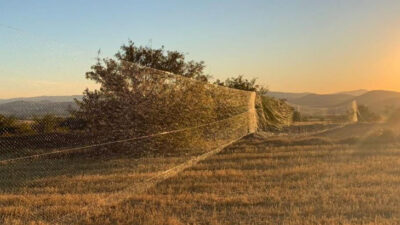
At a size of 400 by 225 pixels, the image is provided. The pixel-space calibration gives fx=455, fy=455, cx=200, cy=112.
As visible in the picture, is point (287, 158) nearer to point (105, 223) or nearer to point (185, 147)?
point (185, 147)

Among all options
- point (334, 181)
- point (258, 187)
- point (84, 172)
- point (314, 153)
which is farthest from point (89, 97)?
point (314, 153)

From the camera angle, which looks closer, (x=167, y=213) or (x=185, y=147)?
(x=167, y=213)

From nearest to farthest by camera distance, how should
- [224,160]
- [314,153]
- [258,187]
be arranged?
1. [258,187]
2. [224,160]
3. [314,153]

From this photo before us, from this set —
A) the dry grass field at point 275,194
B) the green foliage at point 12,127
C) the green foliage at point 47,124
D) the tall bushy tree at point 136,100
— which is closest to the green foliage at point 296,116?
the tall bushy tree at point 136,100

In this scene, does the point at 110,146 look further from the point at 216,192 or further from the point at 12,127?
the point at 12,127

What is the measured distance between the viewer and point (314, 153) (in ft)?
41.6

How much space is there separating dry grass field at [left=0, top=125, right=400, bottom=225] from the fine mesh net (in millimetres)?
36

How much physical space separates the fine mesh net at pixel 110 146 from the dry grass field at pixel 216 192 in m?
0.04

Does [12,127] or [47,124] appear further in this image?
[47,124]

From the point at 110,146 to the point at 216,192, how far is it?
253 cm

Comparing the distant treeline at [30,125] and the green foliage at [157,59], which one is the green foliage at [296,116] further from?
the distant treeline at [30,125]

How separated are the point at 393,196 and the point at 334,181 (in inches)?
54.8

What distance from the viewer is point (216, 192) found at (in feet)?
26.2

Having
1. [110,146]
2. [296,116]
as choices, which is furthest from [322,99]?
[110,146]
